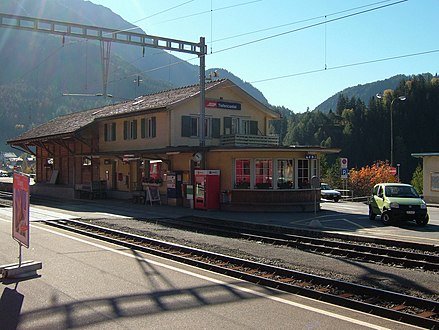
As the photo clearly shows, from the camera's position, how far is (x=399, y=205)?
66.5 feet

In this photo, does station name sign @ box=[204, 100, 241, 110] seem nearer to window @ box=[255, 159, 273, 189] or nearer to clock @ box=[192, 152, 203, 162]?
clock @ box=[192, 152, 203, 162]

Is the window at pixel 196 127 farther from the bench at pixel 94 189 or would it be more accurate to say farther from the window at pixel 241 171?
the bench at pixel 94 189

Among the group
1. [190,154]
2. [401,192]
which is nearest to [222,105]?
[190,154]

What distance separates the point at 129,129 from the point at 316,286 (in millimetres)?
28238

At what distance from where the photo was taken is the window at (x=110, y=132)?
38.1 metres

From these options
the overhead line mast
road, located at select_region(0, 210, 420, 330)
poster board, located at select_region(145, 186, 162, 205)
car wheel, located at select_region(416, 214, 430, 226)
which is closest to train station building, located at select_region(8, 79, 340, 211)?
poster board, located at select_region(145, 186, 162, 205)

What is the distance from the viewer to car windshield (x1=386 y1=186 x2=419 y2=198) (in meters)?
21.2

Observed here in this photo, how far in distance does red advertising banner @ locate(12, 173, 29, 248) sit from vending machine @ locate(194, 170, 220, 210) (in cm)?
1628

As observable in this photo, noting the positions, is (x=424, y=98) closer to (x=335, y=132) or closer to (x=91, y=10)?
(x=335, y=132)

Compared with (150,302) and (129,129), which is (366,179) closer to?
(129,129)

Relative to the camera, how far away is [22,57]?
89.6m

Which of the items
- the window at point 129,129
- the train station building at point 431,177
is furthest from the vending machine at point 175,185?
the train station building at point 431,177

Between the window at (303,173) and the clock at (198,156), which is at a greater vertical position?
the clock at (198,156)

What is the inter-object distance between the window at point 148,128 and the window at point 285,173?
30.4 feet
